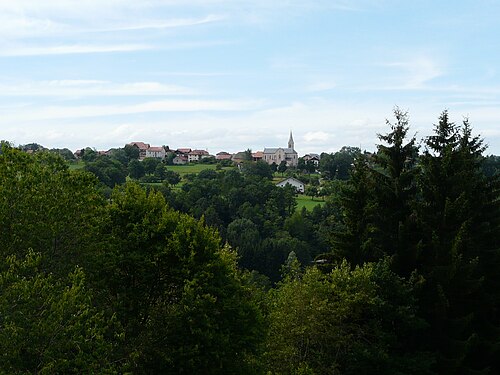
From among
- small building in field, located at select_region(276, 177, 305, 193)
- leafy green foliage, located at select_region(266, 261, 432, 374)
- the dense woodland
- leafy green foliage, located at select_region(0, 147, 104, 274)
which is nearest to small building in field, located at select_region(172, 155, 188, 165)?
small building in field, located at select_region(276, 177, 305, 193)

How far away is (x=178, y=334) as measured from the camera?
19875 millimetres

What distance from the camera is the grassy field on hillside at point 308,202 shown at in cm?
12106

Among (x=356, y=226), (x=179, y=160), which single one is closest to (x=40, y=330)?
(x=356, y=226)

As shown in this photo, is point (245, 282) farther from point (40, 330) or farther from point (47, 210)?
point (40, 330)

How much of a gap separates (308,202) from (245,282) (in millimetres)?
101017

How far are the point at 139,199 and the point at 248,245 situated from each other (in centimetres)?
7307

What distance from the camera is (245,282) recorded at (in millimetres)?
25844

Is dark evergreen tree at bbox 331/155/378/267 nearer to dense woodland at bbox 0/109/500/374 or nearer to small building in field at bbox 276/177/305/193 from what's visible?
dense woodland at bbox 0/109/500/374

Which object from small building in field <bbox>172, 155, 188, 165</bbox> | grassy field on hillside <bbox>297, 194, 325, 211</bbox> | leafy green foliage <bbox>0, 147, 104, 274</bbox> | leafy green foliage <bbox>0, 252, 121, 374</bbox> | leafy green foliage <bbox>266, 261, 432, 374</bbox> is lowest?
grassy field on hillside <bbox>297, 194, 325, 211</bbox>

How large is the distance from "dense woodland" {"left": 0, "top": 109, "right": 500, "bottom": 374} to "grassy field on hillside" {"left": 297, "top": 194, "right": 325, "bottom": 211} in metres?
90.9

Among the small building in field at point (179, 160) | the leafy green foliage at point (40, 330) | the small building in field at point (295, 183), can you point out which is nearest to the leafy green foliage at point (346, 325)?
the leafy green foliage at point (40, 330)

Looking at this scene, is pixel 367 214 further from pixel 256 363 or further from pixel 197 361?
pixel 197 361

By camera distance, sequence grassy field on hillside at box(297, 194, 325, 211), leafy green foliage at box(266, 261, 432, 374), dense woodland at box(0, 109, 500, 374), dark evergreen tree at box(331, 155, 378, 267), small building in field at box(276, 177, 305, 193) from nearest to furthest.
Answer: dense woodland at box(0, 109, 500, 374) → leafy green foliage at box(266, 261, 432, 374) → dark evergreen tree at box(331, 155, 378, 267) → grassy field on hillside at box(297, 194, 325, 211) → small building in field at box(276, 177, 305, 193)

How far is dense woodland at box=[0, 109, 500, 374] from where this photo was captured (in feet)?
52.1
